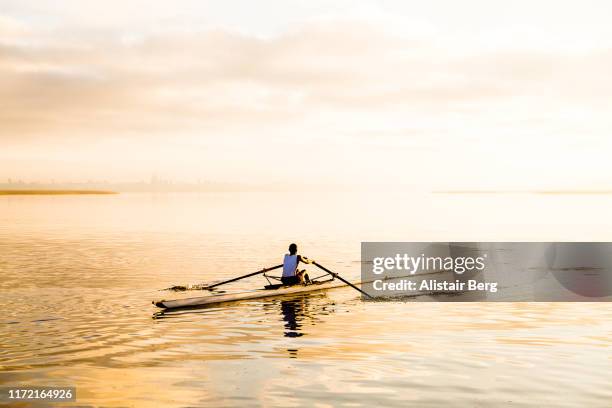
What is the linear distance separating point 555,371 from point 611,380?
4.37 ft

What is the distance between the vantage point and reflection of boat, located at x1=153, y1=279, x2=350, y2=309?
2647cm

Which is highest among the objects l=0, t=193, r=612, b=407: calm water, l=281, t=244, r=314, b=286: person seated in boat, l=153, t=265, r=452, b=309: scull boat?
l=281, t=244, r=314, b=286: person seated in boat

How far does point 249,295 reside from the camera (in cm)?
2908

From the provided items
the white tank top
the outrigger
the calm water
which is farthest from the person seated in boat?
the calm water

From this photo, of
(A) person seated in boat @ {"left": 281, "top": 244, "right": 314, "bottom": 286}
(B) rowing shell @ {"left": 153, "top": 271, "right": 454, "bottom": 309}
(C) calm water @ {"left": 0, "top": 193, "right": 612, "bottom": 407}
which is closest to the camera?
(C) calm water @ {"left": 0, "top": 193, "right": 612, "bottom": 407}

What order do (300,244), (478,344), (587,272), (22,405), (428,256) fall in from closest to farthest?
(22,405), (478,344), (587,272), (428,256), (300,244)

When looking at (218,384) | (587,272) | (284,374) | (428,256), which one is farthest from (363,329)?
(428,256)

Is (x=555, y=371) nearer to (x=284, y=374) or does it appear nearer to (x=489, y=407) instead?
(x=489, y=407)

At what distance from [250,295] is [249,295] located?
5 centimetres

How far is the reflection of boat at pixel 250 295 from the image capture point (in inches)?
1042

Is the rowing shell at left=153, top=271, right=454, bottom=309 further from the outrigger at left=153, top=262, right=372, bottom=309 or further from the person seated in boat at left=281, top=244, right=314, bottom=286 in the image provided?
the person seated in boat at left=281, top=244, right=314, bottom=286

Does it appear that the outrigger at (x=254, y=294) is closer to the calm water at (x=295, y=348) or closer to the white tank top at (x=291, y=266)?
the calm water at (x=295, y=348)

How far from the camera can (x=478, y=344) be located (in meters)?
21.0

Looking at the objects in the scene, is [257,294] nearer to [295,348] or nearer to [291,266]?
[291,266]
